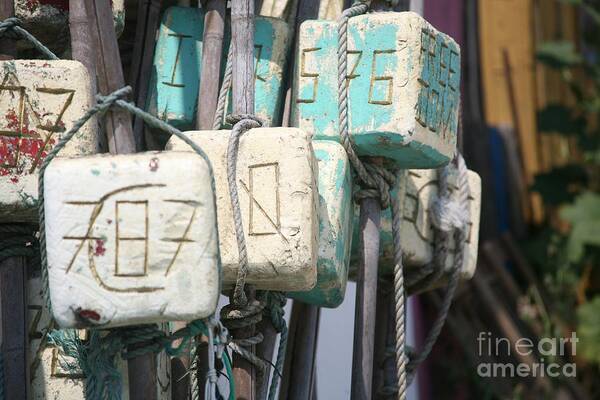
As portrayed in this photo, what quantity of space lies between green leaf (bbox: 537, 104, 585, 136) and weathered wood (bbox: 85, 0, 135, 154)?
339 centimetres

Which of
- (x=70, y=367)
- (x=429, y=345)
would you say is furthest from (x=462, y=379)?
(x=70, y=367)

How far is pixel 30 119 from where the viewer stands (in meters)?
→ 1.89

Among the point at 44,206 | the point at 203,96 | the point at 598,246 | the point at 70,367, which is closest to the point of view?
the point at 44,206

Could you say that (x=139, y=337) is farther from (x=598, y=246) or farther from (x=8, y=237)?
(x=598, y=246)

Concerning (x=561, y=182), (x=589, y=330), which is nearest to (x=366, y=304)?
(x=589, y=330)

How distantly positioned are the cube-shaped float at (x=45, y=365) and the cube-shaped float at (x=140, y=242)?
0.38 metres

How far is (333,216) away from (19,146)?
0.55 meters

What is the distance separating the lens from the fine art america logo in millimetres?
4215

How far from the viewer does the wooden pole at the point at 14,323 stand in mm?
1955

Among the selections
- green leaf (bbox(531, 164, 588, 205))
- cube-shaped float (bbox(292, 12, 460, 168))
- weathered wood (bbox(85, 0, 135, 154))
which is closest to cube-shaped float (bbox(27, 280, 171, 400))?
weathered wood (bbox(85, 0, 135, 154))

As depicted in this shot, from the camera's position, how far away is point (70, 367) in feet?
6.52

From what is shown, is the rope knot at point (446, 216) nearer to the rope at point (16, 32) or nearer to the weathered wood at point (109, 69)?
the weathered wood at point (109, 69)

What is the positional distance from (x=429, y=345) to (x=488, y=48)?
10.6ft

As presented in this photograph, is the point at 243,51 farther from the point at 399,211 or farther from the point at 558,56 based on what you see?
the point at 558,56
